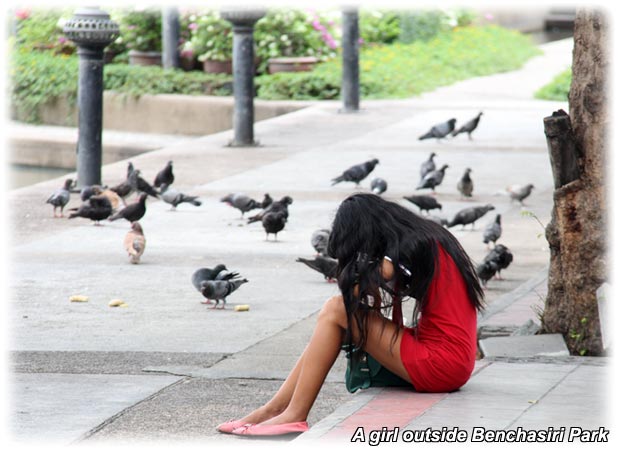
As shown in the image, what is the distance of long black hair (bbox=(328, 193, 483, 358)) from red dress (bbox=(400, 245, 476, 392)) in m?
0.05

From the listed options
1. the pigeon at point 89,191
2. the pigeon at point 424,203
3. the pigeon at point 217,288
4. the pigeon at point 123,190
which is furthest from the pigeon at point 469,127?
the pigeon at point 217,288

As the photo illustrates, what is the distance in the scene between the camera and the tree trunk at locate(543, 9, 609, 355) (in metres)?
7.85

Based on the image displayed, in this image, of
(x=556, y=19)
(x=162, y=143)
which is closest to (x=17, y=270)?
(x=162, y=143)

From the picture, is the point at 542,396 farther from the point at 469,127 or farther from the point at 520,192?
the point at 469,127

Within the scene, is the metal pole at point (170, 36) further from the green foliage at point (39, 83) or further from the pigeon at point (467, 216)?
the pigeon at point (467, 216)

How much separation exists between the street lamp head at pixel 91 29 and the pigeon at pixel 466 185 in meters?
4.52

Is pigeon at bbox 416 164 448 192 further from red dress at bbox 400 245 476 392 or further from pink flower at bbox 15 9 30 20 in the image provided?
pink flower at bbox 15 9 30 20

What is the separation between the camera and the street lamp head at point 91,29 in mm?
14805

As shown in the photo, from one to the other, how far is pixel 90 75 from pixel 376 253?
31.3 feet

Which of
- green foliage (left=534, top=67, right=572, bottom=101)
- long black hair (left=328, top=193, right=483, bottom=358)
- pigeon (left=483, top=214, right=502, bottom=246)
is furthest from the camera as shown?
green foliage (left=534, top=67, right=572, bottom=101)

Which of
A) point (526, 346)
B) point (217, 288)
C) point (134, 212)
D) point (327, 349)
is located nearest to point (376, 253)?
point (327, 349)

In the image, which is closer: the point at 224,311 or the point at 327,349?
the point at 327,349

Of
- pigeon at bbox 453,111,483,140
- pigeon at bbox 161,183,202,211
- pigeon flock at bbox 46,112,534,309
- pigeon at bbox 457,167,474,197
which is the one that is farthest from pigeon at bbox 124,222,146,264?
pigeon at bbox 453,111,483,140

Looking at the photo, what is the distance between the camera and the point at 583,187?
7.91 metres
